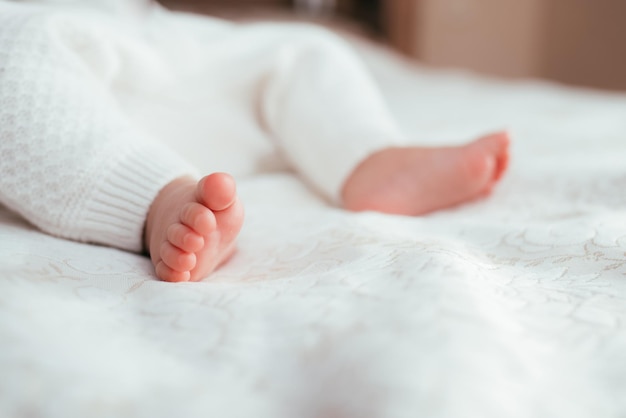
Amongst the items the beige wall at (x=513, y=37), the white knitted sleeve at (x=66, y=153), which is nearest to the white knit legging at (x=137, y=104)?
the white knitted sleeve at (x=66, y=153)

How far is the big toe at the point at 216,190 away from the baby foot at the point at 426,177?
276mm

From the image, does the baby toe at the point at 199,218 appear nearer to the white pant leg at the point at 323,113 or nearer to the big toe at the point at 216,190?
the big toe at the point at 216,190

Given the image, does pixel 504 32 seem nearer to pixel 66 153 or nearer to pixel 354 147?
pixel 354 147

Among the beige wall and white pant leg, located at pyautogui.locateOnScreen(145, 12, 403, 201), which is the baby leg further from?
the beige wall

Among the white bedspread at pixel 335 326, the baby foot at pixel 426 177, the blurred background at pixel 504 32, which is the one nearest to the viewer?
the white bedspread at pixel 335 326

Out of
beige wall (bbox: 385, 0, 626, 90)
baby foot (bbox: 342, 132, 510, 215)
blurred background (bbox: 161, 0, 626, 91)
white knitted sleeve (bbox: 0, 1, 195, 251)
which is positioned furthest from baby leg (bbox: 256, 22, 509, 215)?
beige wall (bbox: 385, 0, 626, 90)

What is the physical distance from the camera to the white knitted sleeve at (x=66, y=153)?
0.57m

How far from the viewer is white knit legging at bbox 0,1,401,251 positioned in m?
0.58

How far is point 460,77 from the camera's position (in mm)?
1877

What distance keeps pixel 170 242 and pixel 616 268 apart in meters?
0.35

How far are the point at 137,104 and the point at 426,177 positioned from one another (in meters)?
0.40

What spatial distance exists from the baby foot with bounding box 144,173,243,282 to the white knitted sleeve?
63mm

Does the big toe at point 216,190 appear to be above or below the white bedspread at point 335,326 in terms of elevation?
above

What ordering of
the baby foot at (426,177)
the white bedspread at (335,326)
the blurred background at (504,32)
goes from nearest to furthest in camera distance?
the white bedspread at (335,326), the baby foot at (426,177), the blurred background at (504,32)
